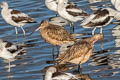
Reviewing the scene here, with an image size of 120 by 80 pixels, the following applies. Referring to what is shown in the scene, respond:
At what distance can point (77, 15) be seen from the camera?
1838cm

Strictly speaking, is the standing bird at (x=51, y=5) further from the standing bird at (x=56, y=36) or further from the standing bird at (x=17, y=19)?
the standing bird at (x=56, y=36)

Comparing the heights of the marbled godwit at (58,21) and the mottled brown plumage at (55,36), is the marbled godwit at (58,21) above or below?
below

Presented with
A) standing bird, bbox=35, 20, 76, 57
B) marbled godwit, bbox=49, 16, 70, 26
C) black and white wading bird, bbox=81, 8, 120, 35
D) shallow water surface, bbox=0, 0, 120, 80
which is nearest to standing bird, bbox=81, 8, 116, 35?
black and white wading bird, bbox=81, 8, 120, 35

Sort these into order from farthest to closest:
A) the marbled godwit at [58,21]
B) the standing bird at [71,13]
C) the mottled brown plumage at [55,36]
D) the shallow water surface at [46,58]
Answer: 1. the marbled godwit at [58,21]
2. the standing bird at [71,13]
3. the mottled brown plumage at [55,36]
4. the shallow water surface at [46,58]

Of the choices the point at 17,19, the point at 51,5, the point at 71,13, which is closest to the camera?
the point at 17,19

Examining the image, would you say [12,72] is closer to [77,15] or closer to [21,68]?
[21,68]

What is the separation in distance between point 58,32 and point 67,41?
0.37m

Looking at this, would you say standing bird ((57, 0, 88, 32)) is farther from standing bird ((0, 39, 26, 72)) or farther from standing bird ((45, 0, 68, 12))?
standing bird ((0, 39, 26, 72))

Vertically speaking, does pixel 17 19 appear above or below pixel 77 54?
below

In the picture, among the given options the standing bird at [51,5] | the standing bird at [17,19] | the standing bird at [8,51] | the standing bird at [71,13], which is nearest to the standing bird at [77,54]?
the standing bird at [8,51]

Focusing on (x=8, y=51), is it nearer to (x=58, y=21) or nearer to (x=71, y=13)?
(x=71, y=13)

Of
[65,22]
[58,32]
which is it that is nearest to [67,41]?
[58,32]

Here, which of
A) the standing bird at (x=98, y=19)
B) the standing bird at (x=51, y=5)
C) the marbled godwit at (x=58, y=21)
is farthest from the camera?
the standing bird at (x=51, y=5)

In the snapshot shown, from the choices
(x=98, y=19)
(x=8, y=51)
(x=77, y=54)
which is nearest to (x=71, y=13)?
(x=98, y=19)
